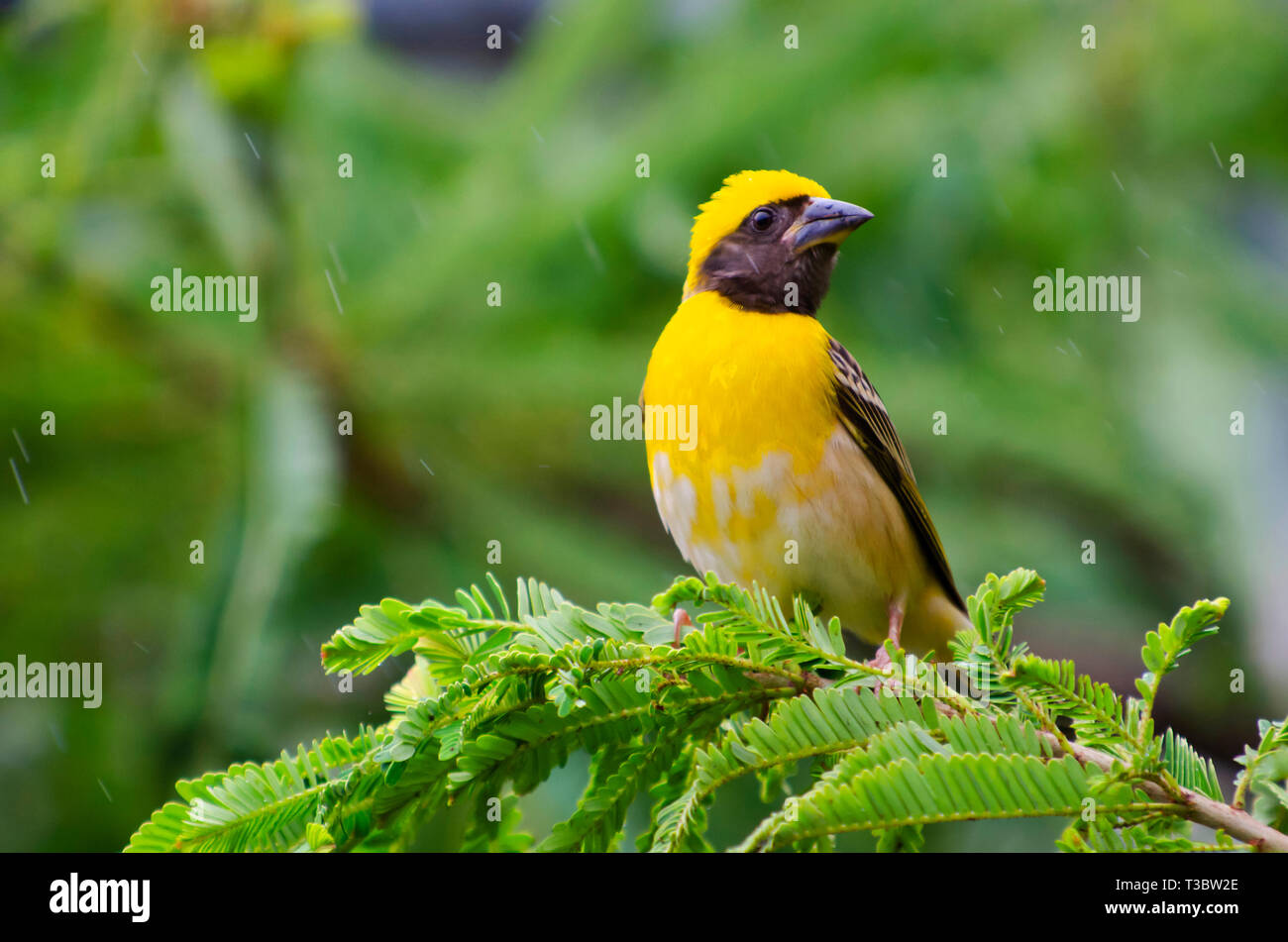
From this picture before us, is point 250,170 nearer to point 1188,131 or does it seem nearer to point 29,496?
point 29,496

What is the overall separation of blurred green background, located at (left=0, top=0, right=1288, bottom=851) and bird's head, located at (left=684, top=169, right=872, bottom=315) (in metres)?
0.40

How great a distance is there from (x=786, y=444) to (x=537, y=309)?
1657 mm

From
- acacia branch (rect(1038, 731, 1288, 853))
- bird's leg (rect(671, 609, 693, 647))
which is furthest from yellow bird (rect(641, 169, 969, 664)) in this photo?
acacia branch (rect(1038, 731, 1288, 853))

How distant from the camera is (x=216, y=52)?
4.32 metres

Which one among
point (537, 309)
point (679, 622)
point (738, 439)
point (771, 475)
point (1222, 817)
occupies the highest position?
point (537, 309)

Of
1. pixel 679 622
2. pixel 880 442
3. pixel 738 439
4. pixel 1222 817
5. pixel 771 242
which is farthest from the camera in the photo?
pixel 771 242

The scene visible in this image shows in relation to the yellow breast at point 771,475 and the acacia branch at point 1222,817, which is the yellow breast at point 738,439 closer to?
the yellow breast at point 771,475

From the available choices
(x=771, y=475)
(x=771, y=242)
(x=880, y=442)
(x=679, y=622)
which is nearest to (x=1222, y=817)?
(x=679, y=622)

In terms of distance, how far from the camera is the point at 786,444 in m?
3.53

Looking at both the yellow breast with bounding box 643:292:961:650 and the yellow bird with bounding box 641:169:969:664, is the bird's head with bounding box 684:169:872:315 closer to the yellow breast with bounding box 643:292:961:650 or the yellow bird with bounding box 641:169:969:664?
the yellow bird with bounding box 641:169:969:664

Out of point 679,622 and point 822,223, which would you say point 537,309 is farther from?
point 679,622

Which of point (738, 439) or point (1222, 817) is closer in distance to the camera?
point (1222, 817)

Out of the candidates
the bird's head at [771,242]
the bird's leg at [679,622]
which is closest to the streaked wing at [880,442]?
the bird's head at [771,242]
